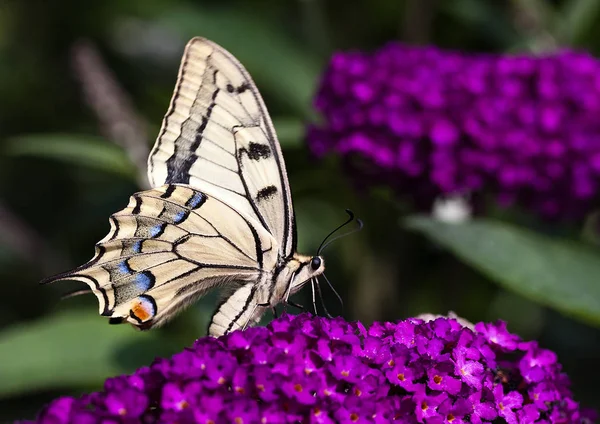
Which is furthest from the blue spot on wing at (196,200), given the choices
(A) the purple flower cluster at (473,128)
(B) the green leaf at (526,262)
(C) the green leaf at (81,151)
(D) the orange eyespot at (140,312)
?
(C) the green leaf at (81,151)

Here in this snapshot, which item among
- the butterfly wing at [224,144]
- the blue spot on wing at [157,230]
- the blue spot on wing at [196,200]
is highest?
the butterfly wing at [224,144]

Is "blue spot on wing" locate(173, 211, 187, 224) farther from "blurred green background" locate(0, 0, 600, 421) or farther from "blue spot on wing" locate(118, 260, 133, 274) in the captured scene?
"blurred green background" locate(0, 0, 600, 421)

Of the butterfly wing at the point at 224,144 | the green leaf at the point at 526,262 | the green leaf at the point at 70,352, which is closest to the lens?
the butterfly wing at the point at 224,144

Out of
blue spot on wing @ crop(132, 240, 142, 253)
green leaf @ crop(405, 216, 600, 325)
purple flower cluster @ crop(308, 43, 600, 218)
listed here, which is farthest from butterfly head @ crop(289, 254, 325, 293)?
purple flower cluster @ crop(308, 43, 600, 218)

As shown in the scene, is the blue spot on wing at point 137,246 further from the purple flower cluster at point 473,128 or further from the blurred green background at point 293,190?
the purple flower cluster at point 473,128

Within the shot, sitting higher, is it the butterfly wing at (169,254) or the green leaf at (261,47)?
the green leaf at (261,47)

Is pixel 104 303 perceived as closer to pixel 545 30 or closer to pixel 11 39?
pixel 545 30
